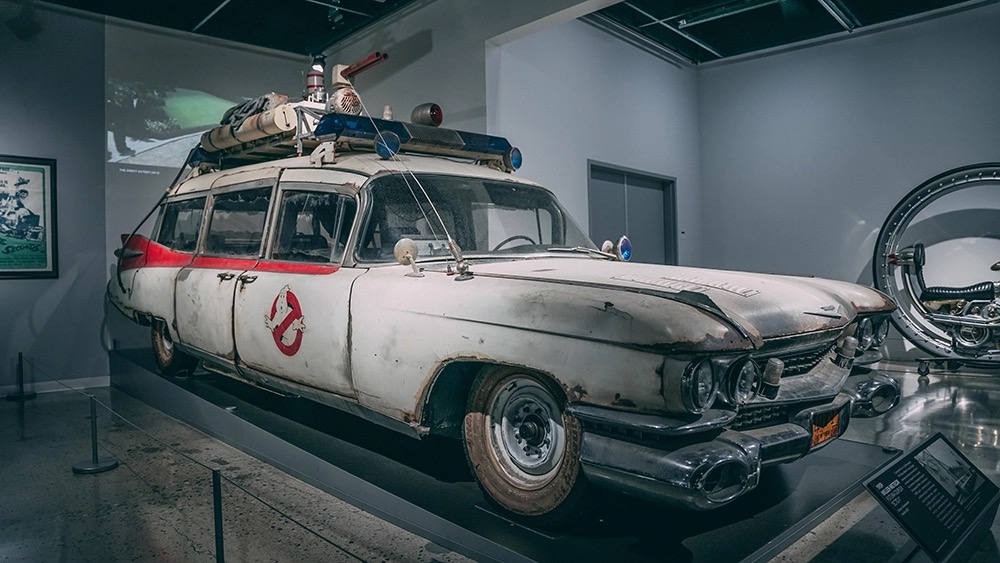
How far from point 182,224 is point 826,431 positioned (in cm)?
481

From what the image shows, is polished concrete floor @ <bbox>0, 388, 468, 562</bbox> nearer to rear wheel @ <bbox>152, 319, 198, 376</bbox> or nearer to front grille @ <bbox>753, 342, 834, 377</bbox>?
rear wheel @ <bbox>152, 319, 198, 376</bbox>

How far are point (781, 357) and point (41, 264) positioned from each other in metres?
7.17

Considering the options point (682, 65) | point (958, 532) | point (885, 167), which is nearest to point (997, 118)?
point (885, 167)

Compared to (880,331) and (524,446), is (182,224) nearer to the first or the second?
(524,446)

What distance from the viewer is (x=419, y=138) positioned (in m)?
4.15

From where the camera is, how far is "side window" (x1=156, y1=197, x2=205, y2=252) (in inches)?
201

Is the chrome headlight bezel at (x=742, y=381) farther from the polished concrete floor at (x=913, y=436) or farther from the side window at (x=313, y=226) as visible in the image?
the side window at (x=313, y=226)

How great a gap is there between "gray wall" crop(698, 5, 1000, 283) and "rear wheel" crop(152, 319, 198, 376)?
731cm

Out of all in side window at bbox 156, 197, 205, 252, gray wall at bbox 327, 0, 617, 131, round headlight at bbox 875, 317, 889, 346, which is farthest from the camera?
gray wall at bbox 327, 0, 617, 131

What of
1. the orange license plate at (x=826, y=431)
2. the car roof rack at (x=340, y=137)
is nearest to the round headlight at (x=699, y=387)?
the orange license plate at (x=826, y=431)

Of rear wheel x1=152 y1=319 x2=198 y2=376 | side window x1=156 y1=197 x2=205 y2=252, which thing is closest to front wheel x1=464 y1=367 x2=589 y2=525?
side window x1=156 y1=197 x2=205 y2=252

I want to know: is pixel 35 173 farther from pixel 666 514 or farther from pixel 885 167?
pixel 885 167

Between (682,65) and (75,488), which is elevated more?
(682,65)

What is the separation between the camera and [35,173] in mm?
6785
